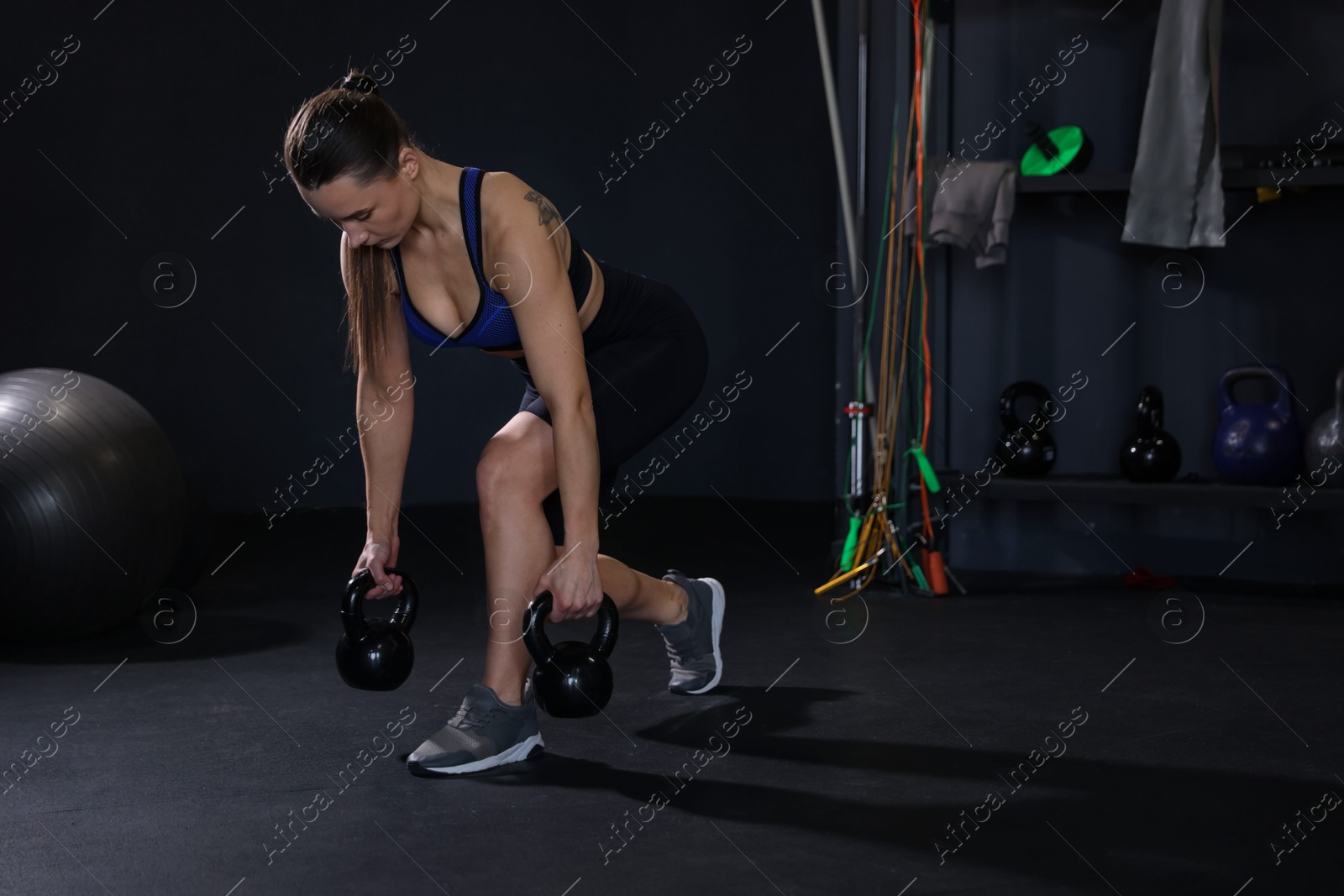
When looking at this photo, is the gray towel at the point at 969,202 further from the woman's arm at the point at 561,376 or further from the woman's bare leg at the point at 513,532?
the woman's arm at the point at 561,376

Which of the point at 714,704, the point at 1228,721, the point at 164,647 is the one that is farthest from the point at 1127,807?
the point at 164,647

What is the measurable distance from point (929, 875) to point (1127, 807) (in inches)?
15.9

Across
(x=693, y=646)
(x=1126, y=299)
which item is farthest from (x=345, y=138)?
(x=1126, y=299)

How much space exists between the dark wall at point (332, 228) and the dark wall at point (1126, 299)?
1562mm

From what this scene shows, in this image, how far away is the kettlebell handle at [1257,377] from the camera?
11.2ft

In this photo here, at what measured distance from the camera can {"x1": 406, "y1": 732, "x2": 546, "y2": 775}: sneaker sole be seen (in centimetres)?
192

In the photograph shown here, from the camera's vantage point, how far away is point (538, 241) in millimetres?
1729

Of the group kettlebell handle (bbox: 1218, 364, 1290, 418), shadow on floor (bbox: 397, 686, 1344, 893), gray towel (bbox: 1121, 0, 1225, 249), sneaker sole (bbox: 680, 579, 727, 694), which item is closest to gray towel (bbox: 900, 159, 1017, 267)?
gray towel (bbox: 1121, 0, 1225, 249)

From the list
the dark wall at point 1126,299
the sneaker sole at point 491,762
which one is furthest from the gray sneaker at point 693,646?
the dark wall at point 1126,299

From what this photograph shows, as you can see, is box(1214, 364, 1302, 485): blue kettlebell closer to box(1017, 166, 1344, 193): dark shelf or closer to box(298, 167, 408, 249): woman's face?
box(1017, 166, 1344, 193): dark shelf

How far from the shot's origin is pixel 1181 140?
3.43 metres

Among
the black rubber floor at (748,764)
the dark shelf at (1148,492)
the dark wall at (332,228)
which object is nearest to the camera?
the black rubber floor at (748,764)

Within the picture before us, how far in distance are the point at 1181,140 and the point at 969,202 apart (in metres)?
0.59

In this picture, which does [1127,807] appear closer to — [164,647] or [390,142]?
[390,142]
